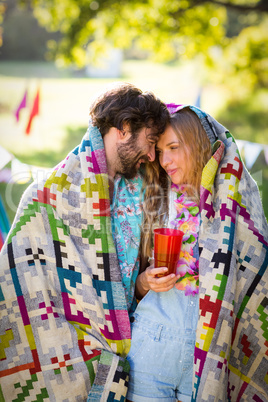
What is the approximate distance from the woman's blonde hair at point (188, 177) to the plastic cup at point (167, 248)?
33 cm

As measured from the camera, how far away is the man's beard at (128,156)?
7.59ft

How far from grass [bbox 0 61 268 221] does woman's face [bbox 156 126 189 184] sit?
6.58 m

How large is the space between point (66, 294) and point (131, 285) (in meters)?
0.38

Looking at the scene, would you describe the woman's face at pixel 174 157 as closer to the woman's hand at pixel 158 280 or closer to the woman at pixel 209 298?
the woman at pixel 209 298

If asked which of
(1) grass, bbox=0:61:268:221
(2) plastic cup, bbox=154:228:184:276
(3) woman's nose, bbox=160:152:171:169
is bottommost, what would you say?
(1) grass, bbox=0:61:268:221

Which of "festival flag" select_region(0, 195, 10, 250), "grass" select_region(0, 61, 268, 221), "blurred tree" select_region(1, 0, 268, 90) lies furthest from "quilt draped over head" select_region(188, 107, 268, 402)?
"grass" select_region(0, 61, 268, 221)

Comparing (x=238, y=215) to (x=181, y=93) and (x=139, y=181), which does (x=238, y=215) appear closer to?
(x=139, y=181)

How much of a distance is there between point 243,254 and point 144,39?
22.5ft

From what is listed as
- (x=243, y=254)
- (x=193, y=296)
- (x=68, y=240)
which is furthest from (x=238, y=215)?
(x=68, y=240)

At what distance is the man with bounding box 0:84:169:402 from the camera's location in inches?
79.7

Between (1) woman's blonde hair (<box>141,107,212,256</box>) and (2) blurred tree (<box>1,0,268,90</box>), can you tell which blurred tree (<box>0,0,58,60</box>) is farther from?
(1) woman's blonde hair (<box>141,107,212,256</box>)

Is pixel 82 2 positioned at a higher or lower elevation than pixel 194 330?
higher

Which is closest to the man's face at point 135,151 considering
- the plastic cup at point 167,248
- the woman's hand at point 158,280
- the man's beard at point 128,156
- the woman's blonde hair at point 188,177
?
the man's beard at point 128,156

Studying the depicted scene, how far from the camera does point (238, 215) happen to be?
6.98 ft
